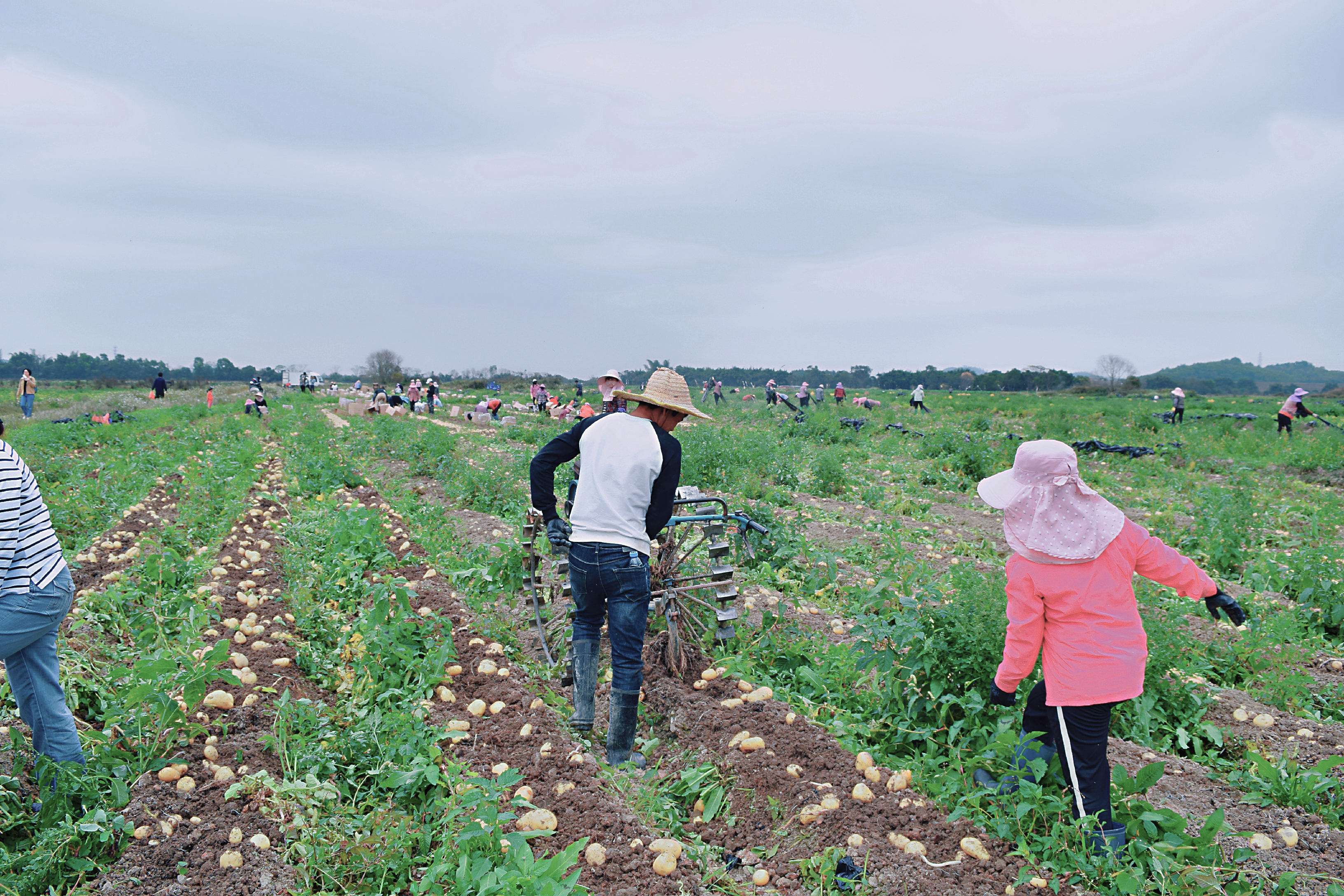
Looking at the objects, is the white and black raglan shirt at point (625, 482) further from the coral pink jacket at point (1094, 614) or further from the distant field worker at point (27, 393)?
the distant field worker at point (27, 393)

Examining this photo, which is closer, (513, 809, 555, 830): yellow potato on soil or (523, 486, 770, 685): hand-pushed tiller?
(513, 809, 555, 830): yellow potato on soil

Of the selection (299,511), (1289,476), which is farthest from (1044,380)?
(299,511)

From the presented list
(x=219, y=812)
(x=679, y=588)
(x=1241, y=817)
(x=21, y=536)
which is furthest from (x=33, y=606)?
(x=1241, y=817)

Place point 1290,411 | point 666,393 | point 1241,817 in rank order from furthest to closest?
point 1290,411 < point 666,393 < point 1241,817

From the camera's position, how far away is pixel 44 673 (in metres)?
2.84

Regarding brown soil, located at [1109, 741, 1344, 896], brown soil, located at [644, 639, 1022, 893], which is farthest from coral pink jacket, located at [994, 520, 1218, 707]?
brown soil, located at [1109, 741, 1344, 896]

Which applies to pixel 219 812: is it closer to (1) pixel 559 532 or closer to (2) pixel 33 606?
(2) pixel 33 606

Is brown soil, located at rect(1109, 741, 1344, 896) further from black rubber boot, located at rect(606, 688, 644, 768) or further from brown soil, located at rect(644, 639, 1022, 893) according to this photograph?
black rubber boot, located at rect(606, 688, 644, 768)

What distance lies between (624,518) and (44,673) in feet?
8.13

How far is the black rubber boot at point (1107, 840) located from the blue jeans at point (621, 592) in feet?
6.42

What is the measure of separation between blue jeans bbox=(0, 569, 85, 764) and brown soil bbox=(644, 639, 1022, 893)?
2.66 metres

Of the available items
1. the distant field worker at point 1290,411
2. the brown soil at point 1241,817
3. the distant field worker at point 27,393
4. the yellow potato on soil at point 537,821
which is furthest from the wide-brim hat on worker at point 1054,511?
the distant field worker at point 27,393

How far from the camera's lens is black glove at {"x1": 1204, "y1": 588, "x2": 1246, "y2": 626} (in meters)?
2.74

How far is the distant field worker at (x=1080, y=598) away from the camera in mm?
2594
